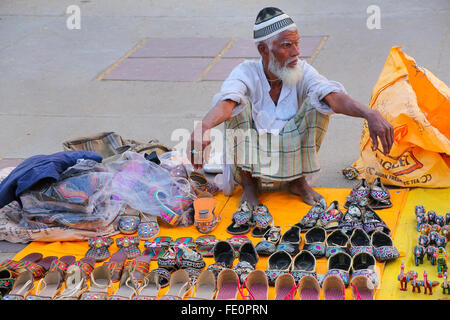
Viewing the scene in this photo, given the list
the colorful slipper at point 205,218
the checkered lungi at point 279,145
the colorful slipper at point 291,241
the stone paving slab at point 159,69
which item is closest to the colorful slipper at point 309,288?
the colorful slipper at point 291,241

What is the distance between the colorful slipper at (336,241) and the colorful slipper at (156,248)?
2.86ft

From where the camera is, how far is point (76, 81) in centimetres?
630

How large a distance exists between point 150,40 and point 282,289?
517cm

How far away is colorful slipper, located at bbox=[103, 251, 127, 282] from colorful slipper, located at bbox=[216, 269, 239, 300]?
53cm

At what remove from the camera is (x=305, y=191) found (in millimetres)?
3807

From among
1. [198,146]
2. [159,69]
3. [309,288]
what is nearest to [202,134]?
[198,146]

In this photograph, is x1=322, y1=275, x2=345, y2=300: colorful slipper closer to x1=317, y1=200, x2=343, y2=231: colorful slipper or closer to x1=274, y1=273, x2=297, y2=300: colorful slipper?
x1=274, y1=273, x2=297, y2=300: colorful slipper

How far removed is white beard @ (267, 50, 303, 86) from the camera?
3.59m

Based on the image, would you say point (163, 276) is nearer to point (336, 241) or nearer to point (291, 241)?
point (291, 241)

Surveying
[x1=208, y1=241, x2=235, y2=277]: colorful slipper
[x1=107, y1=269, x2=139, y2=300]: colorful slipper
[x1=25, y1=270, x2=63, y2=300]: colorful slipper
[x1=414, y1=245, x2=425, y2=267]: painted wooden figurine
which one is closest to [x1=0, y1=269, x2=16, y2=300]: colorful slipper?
[x1=25, y1=270, x2=63, y2=300]: colorful slipper

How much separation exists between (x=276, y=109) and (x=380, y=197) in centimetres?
82

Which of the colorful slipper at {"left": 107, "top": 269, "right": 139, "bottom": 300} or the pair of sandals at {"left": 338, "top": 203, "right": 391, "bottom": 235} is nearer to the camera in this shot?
the colorful slipper at {"left": 107, "top": 269, "right": 139, "bottom": 300}
